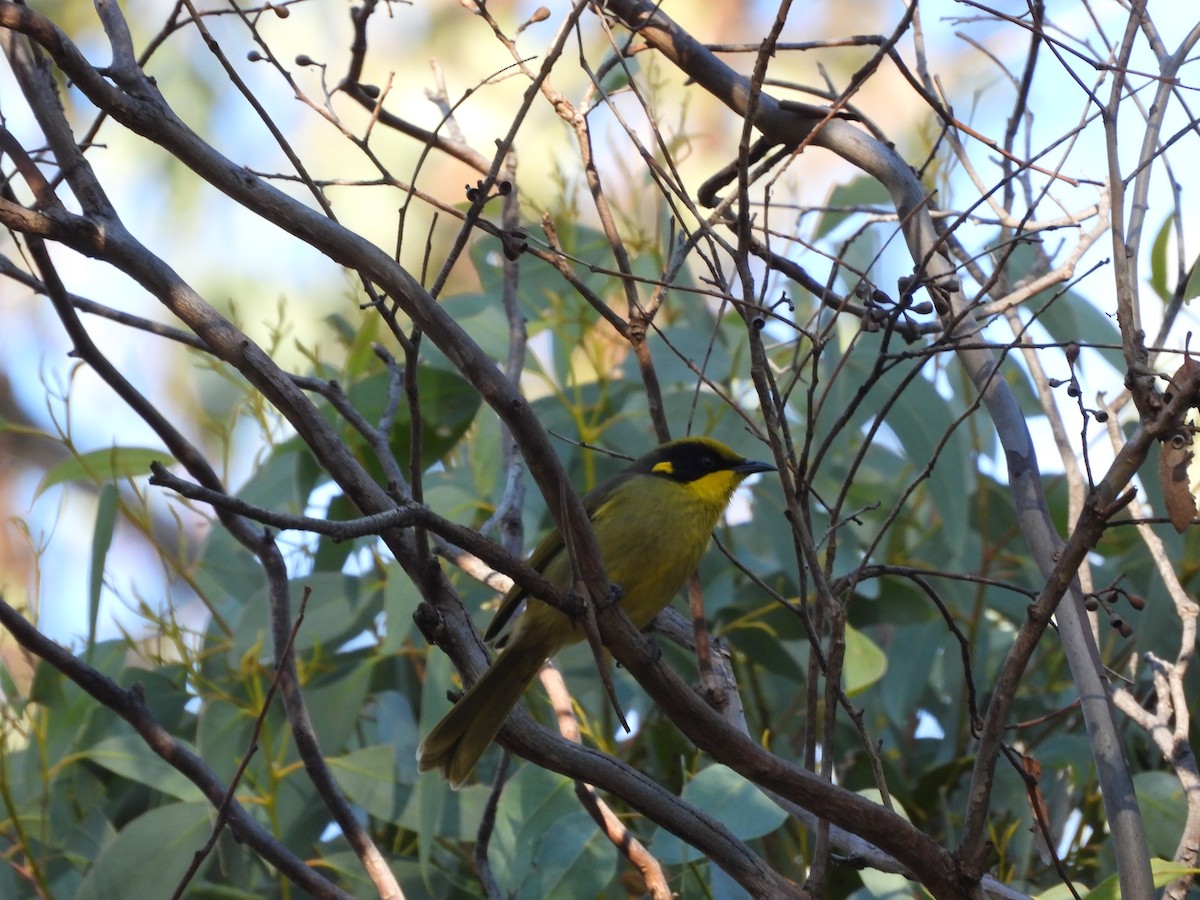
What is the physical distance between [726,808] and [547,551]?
0.82 m

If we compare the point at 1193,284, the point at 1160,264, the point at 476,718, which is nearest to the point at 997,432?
the point at 1193,284

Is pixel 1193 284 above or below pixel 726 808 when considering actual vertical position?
above

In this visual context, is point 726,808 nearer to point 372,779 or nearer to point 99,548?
point 372,779

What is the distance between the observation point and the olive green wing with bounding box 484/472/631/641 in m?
3.07

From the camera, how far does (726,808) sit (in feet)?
9.89

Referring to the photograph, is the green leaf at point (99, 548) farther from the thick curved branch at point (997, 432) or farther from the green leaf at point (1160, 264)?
the green leaf at point (1160, 264)

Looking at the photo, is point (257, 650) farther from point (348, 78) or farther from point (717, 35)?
point (717, 35)

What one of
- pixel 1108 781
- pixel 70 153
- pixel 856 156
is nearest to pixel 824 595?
pixel 1108 781

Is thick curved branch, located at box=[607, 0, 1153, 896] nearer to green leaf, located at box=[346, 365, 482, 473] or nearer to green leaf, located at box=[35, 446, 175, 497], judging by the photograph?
green leaf, located at box=[346, 365, 482, 473]

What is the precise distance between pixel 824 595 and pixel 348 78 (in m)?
1.89

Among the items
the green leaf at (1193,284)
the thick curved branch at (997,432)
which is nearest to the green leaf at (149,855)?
the thick curved branch at (997,432)

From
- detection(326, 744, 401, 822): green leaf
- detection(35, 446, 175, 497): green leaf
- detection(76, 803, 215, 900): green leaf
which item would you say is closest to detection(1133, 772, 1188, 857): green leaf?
detection(326, 744, 401, 822): green leaf

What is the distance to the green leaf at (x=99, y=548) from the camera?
3.57 meters

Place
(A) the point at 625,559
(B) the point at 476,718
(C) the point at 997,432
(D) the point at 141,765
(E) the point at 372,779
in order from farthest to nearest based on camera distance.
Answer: (D) the point at 141,765 → (E) the point at 372,779 → (A) the point at 625,559 → (B) the point at 476,718 → (C) the point at 997,432
